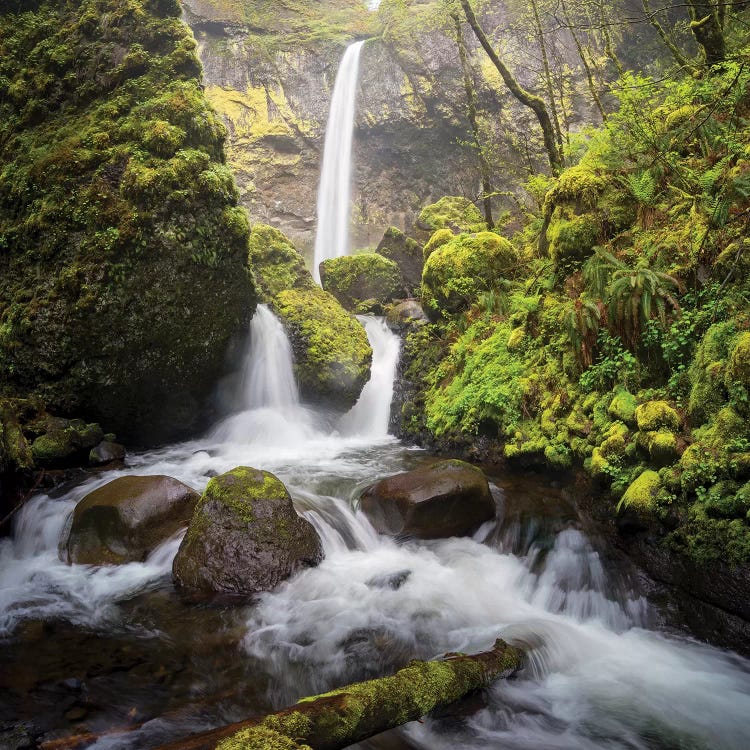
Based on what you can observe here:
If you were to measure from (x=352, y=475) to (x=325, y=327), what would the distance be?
5.05 metres

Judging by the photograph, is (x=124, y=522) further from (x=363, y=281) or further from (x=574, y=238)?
(x=363, y=281)

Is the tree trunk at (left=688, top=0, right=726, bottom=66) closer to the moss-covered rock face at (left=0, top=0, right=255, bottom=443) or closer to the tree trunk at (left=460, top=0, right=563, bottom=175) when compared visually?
the tree trunk at (left=460, top=0, right=563, bottom=175)

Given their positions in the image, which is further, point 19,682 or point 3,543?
point 3,543

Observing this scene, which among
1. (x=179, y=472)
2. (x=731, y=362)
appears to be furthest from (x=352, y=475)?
(x=731, y=362)

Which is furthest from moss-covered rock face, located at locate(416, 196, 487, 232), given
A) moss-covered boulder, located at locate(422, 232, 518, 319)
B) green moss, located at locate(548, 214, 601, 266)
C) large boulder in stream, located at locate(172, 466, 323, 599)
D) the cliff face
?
large boulder in stream, located at locate(172, 466, 323, 599)

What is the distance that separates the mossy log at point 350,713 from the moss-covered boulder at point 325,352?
8903mm

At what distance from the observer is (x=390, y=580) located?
5.34m

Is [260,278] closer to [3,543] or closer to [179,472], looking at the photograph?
[179,472]

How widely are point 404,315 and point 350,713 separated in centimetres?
1289

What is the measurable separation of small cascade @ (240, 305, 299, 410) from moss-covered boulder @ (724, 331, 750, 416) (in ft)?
29.9

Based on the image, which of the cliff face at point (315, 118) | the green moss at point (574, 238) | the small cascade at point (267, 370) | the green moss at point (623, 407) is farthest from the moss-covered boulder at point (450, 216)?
the green moss at point (623, 407)

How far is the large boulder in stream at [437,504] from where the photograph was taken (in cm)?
604

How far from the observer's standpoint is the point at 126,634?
4.34 metres

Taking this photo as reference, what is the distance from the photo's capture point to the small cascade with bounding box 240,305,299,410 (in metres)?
11.5
